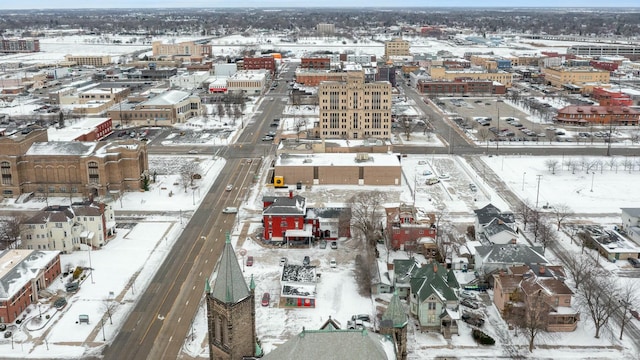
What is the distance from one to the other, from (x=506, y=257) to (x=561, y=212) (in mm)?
23123

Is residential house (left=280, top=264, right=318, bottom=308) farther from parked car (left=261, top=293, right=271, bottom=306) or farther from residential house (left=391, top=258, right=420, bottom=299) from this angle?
residential house (left=391, top=258, right=420, bottom=299)

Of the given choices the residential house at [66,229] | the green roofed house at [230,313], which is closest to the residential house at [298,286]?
the green roofed house at [230,313]

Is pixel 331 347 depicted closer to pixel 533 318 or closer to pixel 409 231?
pixel 533 318

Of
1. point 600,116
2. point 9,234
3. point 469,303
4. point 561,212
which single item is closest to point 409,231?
point 469,303

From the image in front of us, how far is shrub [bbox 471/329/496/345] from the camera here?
46.3m

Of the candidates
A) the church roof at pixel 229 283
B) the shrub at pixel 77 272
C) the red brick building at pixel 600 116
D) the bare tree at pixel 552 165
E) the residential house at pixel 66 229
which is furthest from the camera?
the red brick building at pixel 600 116

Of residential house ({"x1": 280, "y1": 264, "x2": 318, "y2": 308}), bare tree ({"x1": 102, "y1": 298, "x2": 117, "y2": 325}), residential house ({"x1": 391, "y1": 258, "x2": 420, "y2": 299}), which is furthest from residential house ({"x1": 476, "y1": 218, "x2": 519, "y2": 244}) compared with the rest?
bare tree ({"x1": 102, "y1": 298, "x2": 117, "y2": 325})

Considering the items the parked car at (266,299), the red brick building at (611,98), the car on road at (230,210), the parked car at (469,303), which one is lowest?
the parked car at (469,303)

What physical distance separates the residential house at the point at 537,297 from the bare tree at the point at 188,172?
50408 millimetres

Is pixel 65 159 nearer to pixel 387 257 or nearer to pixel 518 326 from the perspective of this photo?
pixel 387 257

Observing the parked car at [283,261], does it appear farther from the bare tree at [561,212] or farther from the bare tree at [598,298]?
the bare tree at [561,212]

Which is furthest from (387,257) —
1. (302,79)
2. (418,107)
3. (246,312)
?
(302,79)

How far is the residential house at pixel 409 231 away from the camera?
210ft

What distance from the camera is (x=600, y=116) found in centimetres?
13512
